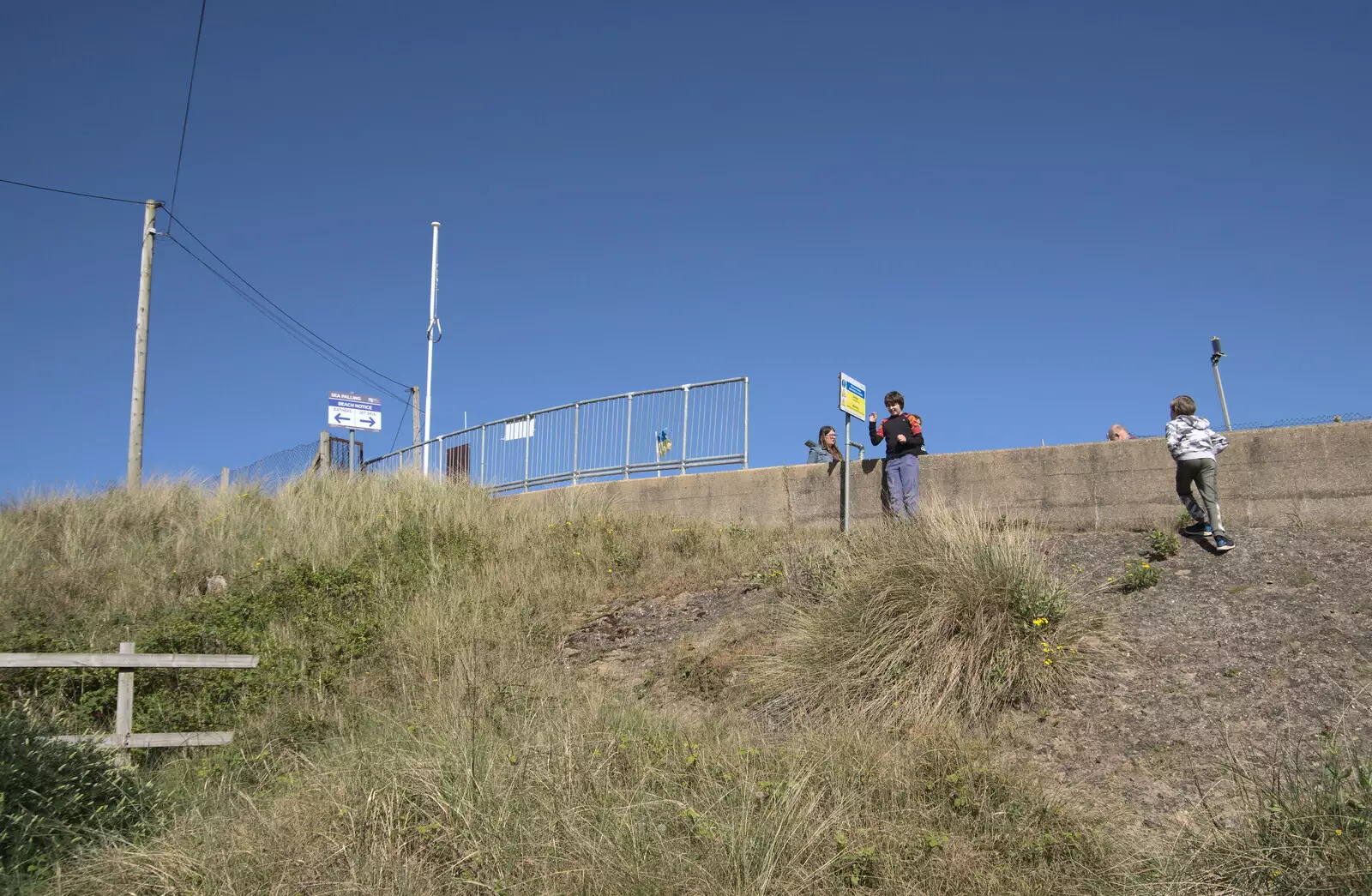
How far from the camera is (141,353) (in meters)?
19.2

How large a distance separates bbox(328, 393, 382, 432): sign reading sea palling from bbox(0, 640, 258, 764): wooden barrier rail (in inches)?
878

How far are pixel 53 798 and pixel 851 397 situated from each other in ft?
26.7

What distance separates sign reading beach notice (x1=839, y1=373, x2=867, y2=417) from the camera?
11.2m

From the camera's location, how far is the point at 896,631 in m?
7.88

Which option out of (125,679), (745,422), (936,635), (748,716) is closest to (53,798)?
(125,679)

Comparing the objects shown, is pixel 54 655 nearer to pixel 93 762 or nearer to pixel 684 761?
pixel 93 762

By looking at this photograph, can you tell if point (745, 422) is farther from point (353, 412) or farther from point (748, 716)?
point (353, 412)

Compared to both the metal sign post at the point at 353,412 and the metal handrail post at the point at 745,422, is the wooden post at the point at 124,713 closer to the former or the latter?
the metal handrail post at the point at 745,422

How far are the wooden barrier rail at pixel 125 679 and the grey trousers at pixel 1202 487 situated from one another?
883 centimetres

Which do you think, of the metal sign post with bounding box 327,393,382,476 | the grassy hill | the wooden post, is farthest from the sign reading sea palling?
the wooden post

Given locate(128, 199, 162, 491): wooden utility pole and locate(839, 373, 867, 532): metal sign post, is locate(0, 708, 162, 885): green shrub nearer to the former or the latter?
locate(839, 373, 867, 532): metal sign post

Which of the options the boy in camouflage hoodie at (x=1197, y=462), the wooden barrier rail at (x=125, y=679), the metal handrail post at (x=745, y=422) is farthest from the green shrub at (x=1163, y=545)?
the wooden barrier rail at (x=125, y=679)

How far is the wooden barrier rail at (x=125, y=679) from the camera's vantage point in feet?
26.7

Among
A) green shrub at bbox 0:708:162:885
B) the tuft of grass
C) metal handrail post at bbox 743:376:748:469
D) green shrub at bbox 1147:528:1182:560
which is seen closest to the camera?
green shrub at bbox 0:708:162:885
